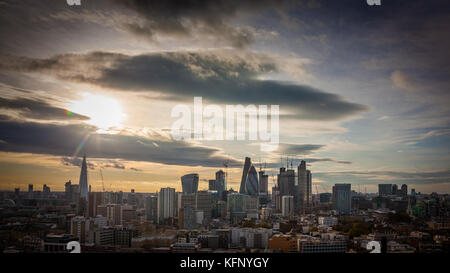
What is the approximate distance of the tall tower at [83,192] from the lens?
10.0 m

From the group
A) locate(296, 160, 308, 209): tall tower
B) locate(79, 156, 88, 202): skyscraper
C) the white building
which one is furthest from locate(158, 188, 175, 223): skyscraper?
the white building

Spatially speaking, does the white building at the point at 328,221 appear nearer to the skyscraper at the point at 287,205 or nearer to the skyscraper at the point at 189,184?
the skyscraper at the point at 287,205

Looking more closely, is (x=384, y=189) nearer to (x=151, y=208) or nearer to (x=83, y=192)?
(x=151, y=208)

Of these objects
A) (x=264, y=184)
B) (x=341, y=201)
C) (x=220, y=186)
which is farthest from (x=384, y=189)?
(x=220, y=186)

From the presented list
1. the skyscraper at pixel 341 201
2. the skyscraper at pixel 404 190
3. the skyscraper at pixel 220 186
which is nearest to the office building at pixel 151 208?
the skyscraper at pixel 220 186

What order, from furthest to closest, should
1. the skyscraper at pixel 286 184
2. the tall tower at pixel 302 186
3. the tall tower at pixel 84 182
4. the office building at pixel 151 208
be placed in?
the skyscraper at pixel 286 184 → the tall tower at pixel 302 186 → the office building at pixel 151 208 → the tall tower at pixel 84 182

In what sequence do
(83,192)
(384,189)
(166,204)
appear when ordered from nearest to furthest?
(83,192)
(166,204)
(384,189)

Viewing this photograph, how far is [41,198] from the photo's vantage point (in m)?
10.5

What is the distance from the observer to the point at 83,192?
38.2 feet

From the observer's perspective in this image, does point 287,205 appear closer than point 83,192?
No

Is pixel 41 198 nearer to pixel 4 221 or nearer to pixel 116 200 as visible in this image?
pixel 4 221

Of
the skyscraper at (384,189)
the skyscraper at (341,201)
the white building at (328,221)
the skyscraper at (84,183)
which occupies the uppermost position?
the skyscraper at (84,183)

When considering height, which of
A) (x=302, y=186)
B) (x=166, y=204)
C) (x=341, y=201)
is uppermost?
(x=302, y=186)

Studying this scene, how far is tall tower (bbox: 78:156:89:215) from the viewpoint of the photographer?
10036 mm
